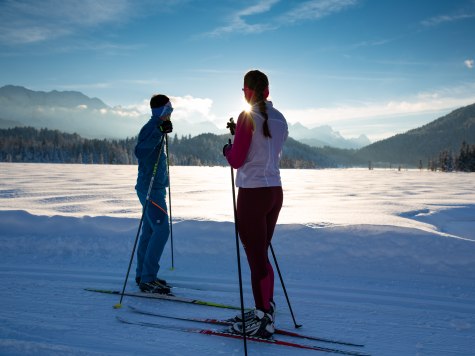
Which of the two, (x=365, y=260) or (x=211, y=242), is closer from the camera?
(x=365, y=260)

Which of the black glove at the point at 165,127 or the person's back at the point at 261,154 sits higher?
the black glove at the point at 165,127

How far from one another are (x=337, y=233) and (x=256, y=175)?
11.1ft

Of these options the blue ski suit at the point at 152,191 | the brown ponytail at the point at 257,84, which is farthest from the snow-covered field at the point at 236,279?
the brown ponytail at the point at 257,84

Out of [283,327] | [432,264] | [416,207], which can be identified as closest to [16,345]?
[283,327]

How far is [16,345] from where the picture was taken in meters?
3.27

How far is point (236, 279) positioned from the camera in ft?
18.2

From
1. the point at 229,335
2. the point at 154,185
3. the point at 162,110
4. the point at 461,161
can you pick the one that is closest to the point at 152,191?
the point at 154,185

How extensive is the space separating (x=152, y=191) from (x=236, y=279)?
6.24 feet

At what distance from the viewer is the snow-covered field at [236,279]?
351 cm

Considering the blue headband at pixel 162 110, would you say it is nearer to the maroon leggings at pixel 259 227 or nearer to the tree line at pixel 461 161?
the maroon leggings at pixel 259 227

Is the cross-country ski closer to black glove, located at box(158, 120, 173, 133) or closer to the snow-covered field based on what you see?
the snow-covered field

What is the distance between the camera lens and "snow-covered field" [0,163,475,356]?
3512mm

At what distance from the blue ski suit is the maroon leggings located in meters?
1.87

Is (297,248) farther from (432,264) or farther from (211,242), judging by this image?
(432,264)
